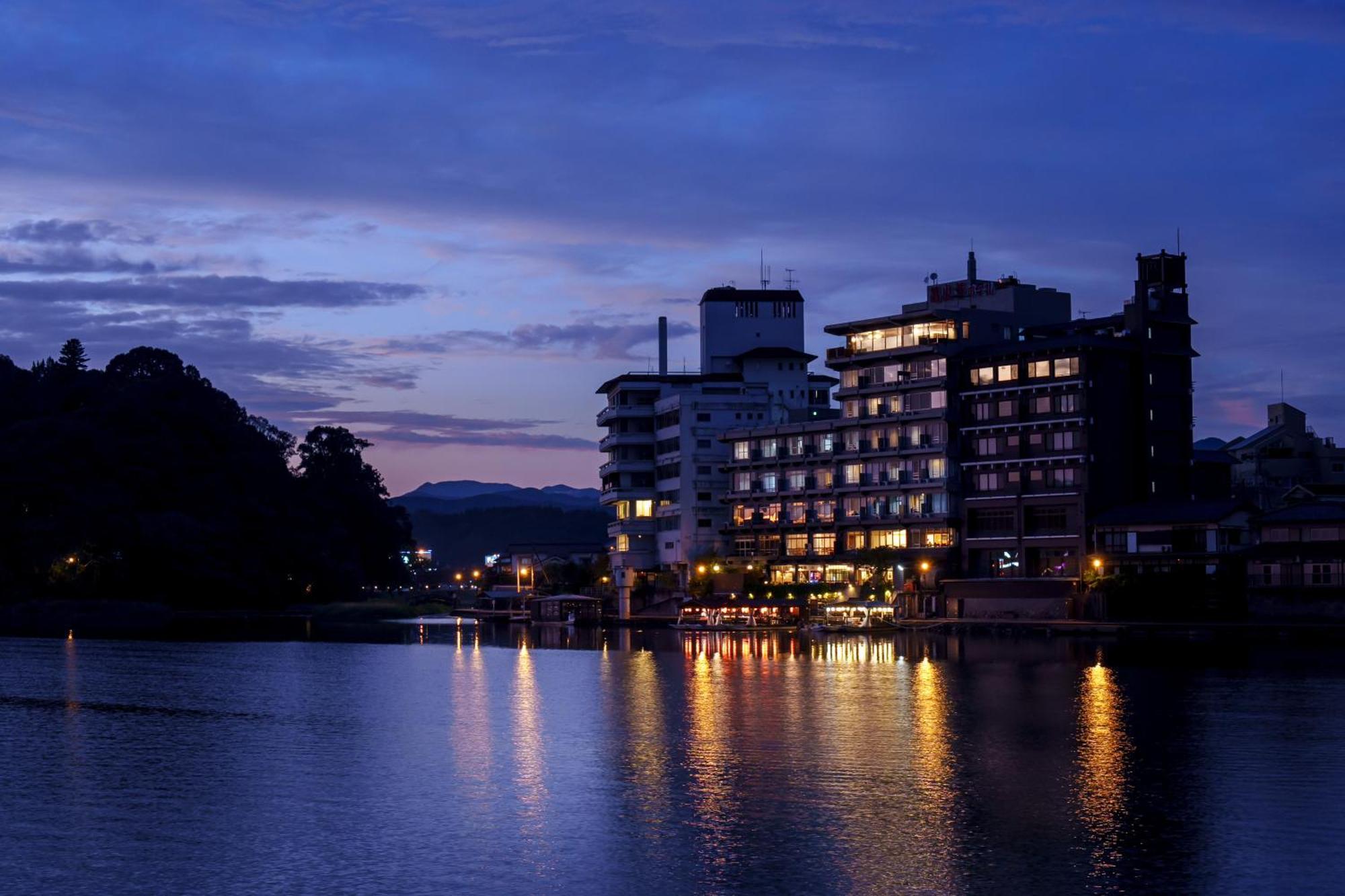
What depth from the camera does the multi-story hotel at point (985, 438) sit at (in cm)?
12744

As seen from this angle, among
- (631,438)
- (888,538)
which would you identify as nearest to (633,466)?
(631,438)

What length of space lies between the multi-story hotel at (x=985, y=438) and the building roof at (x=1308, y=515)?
54.9 feet

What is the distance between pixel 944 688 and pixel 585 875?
42156mm

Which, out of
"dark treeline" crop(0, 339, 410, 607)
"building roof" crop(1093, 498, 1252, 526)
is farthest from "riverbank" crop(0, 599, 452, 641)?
"building roof" crop(1093, 498, 1252, 526)

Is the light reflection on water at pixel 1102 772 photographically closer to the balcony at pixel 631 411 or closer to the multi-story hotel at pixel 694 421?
the multi-story hotel at pixel 694 421

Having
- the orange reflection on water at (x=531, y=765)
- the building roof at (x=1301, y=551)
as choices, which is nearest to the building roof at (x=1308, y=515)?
the building roof at (x=1301, y=551)

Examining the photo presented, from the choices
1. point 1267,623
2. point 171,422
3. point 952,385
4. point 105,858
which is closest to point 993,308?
point 952,385

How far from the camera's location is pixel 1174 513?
389ft

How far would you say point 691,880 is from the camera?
107 ft

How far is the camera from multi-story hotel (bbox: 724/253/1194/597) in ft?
418

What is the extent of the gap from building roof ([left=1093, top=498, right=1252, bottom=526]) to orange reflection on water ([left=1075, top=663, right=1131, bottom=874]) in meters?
45.9

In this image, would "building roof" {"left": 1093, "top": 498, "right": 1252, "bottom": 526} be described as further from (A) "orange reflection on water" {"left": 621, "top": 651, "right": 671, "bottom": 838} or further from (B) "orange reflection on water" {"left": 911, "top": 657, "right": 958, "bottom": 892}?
(A) "orange reflection on water" {"left": 621, "top": 651, "right": 671, "bottom": 838}

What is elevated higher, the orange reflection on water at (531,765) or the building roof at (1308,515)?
the building roof at (1308,515)

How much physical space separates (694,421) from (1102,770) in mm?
113721
